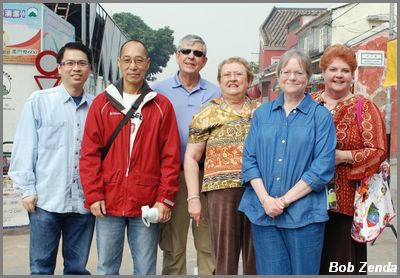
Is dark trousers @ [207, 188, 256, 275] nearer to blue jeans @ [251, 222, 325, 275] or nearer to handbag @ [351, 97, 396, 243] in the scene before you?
blue jeans @ [251, 222, 325, 275]

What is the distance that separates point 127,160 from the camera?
3.34 m

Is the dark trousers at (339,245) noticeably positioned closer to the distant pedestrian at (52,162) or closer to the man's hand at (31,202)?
the distant pedestrian at (52,162)

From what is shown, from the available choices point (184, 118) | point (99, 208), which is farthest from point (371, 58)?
point (99, 208)

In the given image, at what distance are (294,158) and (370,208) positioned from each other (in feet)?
2.26

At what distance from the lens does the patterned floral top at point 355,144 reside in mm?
3184

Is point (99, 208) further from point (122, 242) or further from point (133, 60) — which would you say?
point (133, 60)

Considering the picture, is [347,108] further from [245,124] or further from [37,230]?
[37,230]

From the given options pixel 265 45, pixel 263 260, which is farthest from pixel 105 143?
pixel 265 45

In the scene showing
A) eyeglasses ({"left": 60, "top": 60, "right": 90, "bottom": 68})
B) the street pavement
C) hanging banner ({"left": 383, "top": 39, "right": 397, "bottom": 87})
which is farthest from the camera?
hanging banner ({"left": 383, "top": 39, "right": 397, "bottom": 87})

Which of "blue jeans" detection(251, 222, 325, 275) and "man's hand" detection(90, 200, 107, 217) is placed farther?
"man's hand" detection(90, 200, 107, 217)

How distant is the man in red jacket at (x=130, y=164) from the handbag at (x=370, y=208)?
123 cm

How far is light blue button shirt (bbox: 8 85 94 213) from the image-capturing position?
349cm

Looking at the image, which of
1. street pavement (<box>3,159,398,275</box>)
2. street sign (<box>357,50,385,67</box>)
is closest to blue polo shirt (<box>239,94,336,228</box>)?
street pavement (<box>3,159,398,275</box>)

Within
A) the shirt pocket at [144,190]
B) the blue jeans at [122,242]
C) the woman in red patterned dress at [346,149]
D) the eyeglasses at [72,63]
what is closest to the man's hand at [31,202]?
the blue jeans at [122,242]
